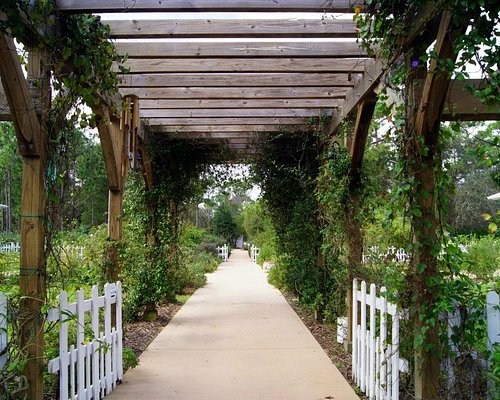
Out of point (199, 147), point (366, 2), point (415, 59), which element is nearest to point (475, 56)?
point (415, 59)

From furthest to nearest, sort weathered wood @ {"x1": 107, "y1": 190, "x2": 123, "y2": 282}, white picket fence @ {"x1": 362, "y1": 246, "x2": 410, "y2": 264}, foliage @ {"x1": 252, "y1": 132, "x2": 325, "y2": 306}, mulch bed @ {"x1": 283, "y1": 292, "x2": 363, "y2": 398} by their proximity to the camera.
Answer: foliage @ {"x1": 252, "y1": 132, "x2": 325, "y2": 306}
weathered wood @ {"x1": 107, "y1": 190, "x2": 123, "y2": 282}
mulch bed @ {"x1": 283, "y1": 292, "x2": 363, "y2": 398}
white picket fence @ {"x1": 362, "y1": 246, "x2": 410, "y2": 264}

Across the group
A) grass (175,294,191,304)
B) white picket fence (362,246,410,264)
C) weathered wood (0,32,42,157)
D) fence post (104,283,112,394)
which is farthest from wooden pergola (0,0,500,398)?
grass (175,294,191,304)

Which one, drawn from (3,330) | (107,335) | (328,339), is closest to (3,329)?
(3,330)

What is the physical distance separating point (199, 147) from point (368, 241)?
4.85 metres

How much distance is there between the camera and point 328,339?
7277 mm

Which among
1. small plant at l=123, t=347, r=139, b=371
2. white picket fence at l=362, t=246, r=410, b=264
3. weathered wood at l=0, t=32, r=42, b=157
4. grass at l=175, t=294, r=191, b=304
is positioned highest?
weathered wood at l=0, t=32, r=42, b=157

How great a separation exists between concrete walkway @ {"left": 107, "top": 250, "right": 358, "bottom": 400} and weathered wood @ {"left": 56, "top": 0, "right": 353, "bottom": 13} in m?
3.28

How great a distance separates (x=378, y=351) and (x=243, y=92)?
3.80 m

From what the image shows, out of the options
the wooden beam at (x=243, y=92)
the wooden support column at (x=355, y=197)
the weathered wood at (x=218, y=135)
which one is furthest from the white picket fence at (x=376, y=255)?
the weathered wood at (x=218, y=135)

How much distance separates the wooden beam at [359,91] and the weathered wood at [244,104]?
26 cm

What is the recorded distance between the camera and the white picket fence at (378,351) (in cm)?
383

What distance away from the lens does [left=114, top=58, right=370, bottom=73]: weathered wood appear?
5.51 metres

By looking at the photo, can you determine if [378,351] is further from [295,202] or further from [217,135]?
[217,135]

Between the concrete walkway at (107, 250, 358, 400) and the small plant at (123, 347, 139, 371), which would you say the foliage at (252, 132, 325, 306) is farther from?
the small plant at (123, 347, 139, 371)
